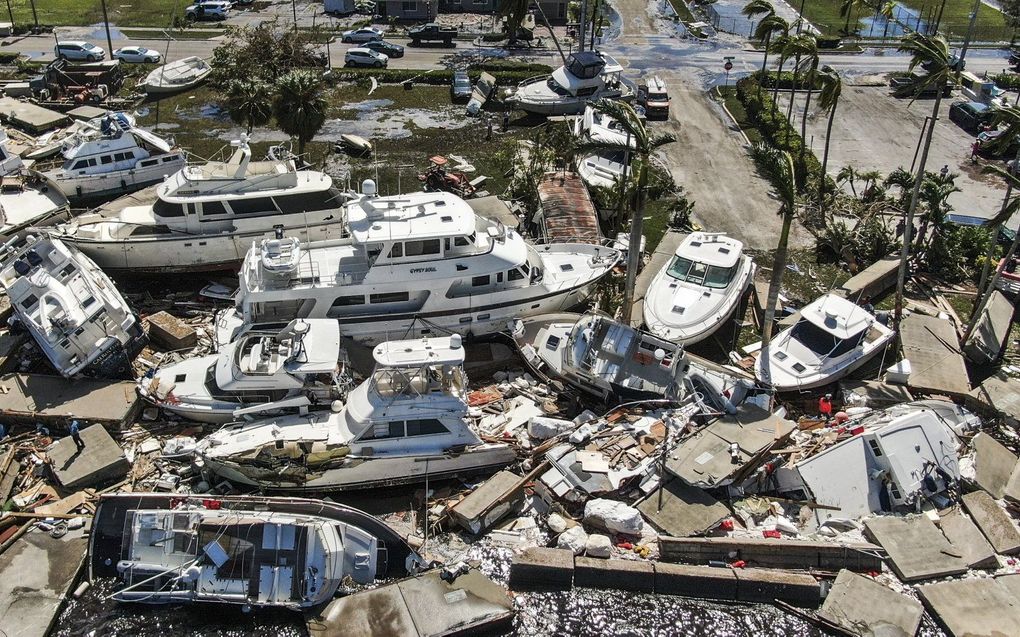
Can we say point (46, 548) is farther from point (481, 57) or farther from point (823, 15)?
point (823, 15)

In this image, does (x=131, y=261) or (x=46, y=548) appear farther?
(x=131, y=261)

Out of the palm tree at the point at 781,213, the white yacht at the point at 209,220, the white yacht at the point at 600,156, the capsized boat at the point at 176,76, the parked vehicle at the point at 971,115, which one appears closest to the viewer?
the palm tree at the point at 781,213

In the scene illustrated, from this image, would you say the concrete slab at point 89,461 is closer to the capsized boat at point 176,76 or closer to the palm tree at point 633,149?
the palm tree at point 633,149

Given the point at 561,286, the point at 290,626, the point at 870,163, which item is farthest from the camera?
the point at 870,163

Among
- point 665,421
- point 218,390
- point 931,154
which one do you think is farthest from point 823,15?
point 218,390

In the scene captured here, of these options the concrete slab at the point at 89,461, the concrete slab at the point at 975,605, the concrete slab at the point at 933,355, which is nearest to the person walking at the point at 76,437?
the concrete slab at the point at 89,461
